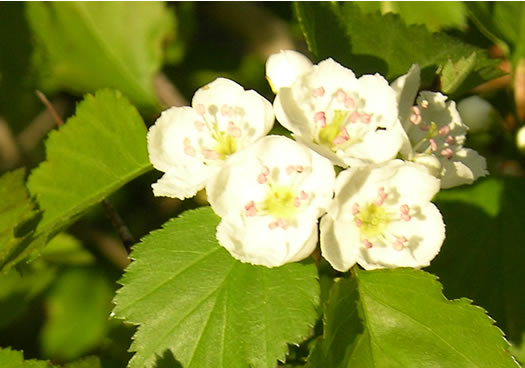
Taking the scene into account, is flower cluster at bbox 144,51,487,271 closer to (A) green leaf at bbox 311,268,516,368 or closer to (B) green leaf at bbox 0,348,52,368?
(A) green leaf at bbox 311,268,516,368

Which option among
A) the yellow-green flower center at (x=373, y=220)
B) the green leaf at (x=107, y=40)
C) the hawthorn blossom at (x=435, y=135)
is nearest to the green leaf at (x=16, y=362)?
the yellow-green flower center at (x=373, y=220)

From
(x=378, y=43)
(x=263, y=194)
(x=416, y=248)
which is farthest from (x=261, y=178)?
(x=378, y=43)

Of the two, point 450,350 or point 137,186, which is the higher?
point 450,350

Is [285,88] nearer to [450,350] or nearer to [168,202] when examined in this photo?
[450,350]

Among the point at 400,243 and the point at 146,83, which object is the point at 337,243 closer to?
the point at 400,243

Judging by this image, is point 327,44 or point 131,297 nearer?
point 131,297

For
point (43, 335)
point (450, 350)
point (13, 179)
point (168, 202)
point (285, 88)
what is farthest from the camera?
point (168, 202)

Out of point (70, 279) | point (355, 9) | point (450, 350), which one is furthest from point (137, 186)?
point (450, 350)
